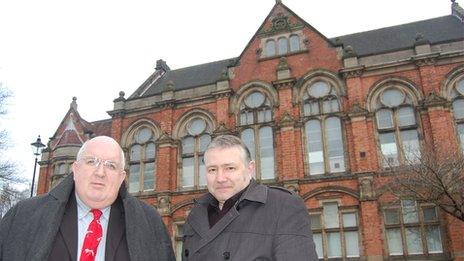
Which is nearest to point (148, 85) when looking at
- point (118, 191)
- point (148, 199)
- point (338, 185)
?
point (148, 199)

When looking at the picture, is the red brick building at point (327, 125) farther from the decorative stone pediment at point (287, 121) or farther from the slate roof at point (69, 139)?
the slate roof at point (69, 139)

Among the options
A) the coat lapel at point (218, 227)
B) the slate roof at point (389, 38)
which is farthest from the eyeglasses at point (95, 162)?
the slate roof at point (389, 38)

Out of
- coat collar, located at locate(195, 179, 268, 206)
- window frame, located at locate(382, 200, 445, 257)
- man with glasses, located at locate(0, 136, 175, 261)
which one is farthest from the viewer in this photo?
window frame, located at locate(382, 200, 445, 257)

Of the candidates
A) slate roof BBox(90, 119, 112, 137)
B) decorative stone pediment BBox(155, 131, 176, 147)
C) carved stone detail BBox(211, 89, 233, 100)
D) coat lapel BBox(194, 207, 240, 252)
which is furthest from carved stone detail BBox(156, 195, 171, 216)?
coat lapel BBox(194, 207, 240, 252)

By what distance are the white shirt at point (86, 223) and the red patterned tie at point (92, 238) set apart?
34mm

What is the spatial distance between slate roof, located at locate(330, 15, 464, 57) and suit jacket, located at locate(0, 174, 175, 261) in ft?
59.3

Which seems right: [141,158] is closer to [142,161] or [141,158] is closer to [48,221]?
[142,161]

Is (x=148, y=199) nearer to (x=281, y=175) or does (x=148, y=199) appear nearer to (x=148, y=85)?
(x=281, y=175)

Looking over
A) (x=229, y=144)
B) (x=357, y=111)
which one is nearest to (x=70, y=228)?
(x=229, y=144)

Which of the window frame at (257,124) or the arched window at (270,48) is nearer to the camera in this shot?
the window frame at (257,124)

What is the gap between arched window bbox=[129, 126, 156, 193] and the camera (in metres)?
20.4

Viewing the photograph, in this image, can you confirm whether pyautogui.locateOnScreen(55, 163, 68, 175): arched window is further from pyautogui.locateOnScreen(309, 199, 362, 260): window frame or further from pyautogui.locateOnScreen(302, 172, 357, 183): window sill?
pyautogui.locateOnScreen(309, 199, 362, 260): window frame

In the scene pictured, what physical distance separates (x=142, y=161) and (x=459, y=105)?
14641 mm

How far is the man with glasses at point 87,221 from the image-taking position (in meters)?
3.04
